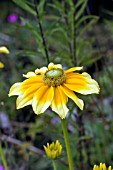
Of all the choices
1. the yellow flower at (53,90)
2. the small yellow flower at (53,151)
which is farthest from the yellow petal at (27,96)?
the small yellow flower at (53,151)

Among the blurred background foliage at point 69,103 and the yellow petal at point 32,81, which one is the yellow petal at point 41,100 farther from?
the blurred background foliage at point 69,103

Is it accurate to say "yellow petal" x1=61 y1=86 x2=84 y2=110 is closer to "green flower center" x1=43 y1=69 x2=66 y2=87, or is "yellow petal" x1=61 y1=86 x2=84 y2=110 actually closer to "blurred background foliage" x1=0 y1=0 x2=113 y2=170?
"green flower center" x1=43 y1=69 x2=66 y2=87

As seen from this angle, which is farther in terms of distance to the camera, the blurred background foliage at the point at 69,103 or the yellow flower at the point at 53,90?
the blurred background foliage at the point at 69,103

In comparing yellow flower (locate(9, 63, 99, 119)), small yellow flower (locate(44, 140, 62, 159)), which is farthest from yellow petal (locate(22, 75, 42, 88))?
small yellow flower (locate(44, 140, 62, 159))

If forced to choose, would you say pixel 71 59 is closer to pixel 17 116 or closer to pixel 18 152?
pixel 18 152

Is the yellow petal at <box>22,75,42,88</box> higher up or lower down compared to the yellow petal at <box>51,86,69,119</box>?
higher up

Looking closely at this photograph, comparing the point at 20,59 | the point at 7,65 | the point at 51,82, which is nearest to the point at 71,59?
the point at 51,82
